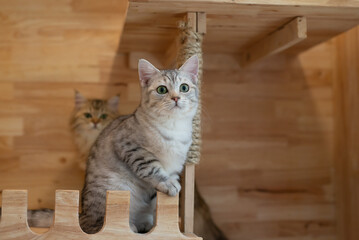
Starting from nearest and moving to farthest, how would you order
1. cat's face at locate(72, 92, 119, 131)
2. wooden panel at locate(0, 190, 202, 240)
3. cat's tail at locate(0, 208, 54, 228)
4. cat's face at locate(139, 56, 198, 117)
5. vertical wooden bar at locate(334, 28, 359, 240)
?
wooden panel at locate(0, 190, 202, 240), cat's face at locate(139, 56, 198, 117), cat's tail at locate(0, 208, 54, 228), cat's face at locate(72, 92, 119, 131), vertical wooden bar at locate(334, 28, 359, 240)

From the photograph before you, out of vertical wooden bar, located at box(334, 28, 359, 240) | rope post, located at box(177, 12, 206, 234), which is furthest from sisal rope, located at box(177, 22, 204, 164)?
vertical wooden bar, located at box(334, 28, 359, 240)

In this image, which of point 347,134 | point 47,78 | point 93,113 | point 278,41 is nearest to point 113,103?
point 93,113

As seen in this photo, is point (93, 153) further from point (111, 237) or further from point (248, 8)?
point (248, 8)

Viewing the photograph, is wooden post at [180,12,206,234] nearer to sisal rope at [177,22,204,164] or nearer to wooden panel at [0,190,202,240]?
sisal rope at [177,22,204,164]

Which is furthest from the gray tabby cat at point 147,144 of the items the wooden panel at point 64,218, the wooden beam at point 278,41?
the wooden beam at point 278,41

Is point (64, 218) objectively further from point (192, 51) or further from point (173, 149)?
point (192, 51)

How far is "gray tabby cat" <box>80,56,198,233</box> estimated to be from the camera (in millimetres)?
1459

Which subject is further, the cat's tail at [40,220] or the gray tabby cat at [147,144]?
the cat's tail at [40,220]

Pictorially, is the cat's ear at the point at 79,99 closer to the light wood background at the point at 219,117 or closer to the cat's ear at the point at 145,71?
the light wood background at the point at 219,117

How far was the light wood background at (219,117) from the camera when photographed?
2.05m

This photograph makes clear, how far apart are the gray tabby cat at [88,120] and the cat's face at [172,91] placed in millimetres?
488

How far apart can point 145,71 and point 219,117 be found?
29.4 inches

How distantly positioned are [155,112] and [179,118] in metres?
0.09

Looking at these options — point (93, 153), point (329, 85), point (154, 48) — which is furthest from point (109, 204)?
point (329, 85)
